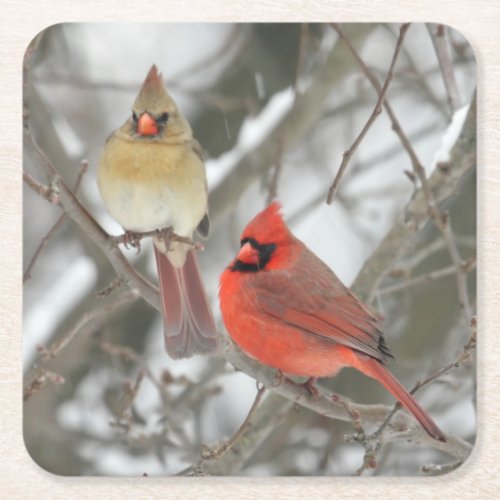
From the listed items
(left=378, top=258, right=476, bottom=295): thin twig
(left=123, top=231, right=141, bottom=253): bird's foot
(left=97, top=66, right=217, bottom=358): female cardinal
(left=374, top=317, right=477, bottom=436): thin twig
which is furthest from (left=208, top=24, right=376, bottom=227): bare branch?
(left=374, top=317, right=477, bottom=436): thin twig

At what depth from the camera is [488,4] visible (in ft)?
10.1

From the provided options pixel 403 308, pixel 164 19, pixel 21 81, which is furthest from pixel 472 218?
pixel 21 81

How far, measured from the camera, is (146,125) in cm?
291

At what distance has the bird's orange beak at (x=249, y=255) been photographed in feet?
9.78

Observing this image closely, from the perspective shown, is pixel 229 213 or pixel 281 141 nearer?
pixel 229 213

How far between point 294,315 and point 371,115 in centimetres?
59

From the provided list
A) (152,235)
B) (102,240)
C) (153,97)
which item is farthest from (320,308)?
(153,97)

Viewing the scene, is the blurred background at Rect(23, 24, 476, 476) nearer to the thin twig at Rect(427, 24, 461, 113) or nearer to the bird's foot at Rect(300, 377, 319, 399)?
the thin twig at Rect(427, 24, 461, 113)

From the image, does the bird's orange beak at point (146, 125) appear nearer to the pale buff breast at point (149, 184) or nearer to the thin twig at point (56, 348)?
the pale buff breast at point (149, 184)

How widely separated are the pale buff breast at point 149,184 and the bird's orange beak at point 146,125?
0.10 feet

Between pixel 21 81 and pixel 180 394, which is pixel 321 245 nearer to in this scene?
pixel 180 394

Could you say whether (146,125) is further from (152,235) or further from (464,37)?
(464,37)

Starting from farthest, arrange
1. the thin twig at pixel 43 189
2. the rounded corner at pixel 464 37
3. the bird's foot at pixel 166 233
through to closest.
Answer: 1. the rounded corner at pixel 464 37
2. the bird's foot at pixel 166 233
3. the thin twig at pixel 43 189

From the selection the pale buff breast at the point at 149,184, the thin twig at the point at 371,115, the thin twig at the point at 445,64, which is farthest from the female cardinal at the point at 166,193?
the thin twig at the point at 445,64
